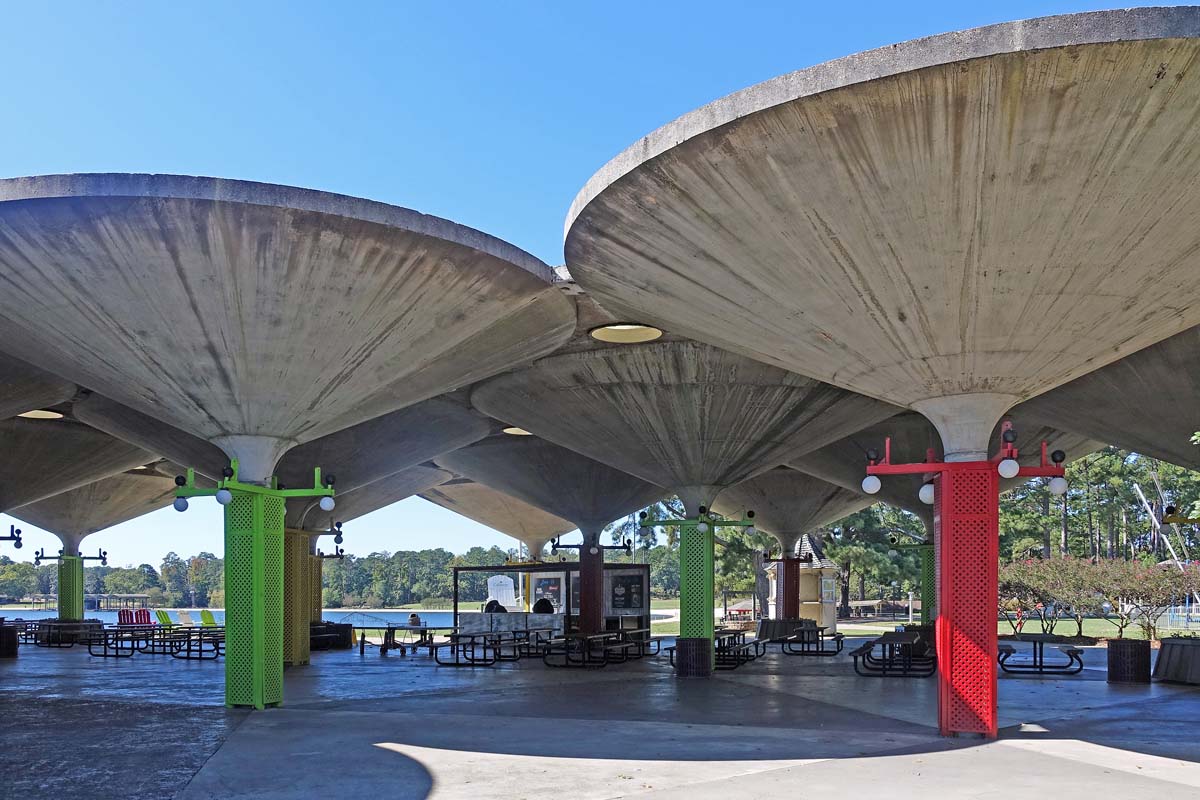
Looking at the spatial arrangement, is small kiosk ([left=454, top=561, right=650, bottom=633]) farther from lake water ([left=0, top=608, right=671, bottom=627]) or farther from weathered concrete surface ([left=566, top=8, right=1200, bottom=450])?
weathered concrete surface ([left=566, top=8, right=1200, bottom=450])

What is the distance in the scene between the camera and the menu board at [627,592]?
97.6 feet

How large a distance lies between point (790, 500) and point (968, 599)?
21154mm

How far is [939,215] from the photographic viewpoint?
927 centimetres

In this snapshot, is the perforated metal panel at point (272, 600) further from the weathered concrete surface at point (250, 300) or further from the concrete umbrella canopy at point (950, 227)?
the concrete umbrella canopy at point (950, 227)

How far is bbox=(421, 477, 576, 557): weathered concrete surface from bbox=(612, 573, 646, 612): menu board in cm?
842

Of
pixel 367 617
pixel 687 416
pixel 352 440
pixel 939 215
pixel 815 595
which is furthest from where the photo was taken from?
pixel 367 617

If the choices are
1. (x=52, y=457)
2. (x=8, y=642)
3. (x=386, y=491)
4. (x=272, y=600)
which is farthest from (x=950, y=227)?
(x=386, y=491)

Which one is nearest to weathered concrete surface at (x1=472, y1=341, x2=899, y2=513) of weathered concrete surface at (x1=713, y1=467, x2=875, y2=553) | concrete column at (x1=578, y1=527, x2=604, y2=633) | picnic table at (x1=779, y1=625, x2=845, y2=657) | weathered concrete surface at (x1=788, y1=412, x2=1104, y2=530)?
weathered concrete surface at (x1=788, y1=412, x2=1104, y2=530)

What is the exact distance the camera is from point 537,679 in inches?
764

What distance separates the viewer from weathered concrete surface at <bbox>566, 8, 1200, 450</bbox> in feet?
25.2

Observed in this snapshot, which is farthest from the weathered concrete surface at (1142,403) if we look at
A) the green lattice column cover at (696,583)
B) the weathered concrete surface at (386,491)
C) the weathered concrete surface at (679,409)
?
the weathered concrete surface at (386,491)

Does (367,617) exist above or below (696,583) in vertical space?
below

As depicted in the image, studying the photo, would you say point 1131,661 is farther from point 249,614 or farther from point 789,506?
point 789,506

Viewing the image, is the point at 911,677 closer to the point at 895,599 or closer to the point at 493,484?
the point at 493,484
